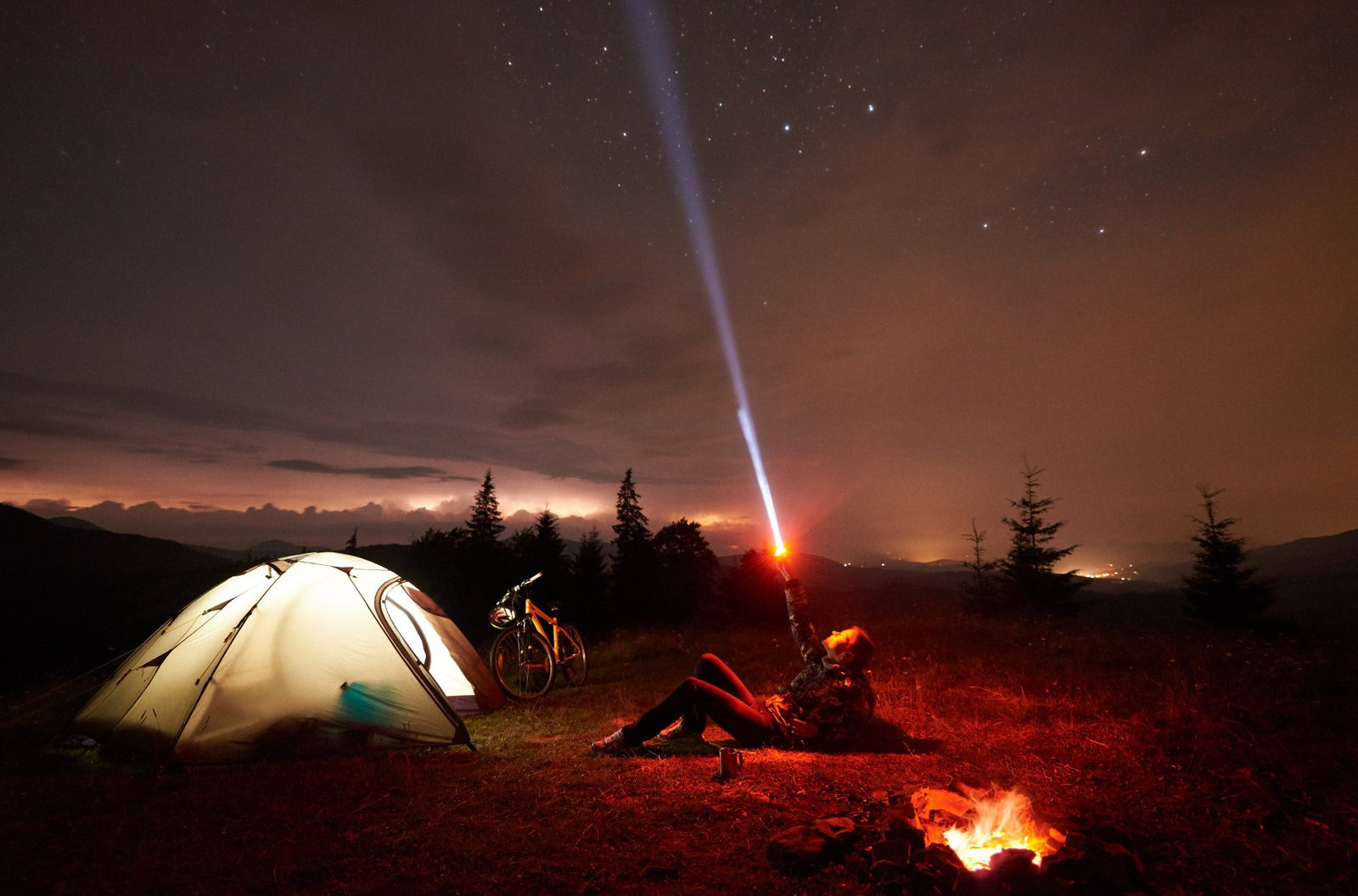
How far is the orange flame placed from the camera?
10.5 ft

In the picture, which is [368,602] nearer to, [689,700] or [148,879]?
[148,879]

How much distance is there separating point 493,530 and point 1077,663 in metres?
52.7

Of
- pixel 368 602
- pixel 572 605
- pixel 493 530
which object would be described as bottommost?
pixel 572 605

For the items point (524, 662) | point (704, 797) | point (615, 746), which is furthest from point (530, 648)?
point (704, 797)

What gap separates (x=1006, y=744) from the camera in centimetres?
530

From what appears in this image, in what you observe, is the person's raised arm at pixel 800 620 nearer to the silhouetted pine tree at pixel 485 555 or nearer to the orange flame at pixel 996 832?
the orange flame at pixel 996 832

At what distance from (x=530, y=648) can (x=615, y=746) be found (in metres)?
4.36

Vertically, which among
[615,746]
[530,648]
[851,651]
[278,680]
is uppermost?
[851,651]

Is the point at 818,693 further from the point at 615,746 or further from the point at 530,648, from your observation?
the point at 530,648

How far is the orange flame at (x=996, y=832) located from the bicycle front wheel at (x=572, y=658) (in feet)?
24.8

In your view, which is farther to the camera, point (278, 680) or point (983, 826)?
point (278, 680)

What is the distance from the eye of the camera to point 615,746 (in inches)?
219

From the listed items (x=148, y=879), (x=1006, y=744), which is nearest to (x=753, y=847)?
(x=1006, y=744)

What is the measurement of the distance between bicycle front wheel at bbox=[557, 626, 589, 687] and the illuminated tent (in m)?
3.15
